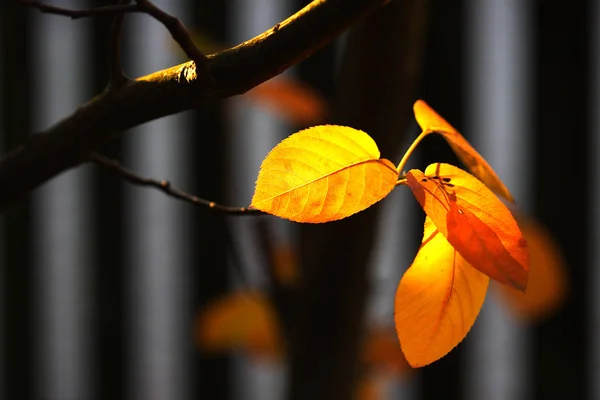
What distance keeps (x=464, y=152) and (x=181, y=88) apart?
0.43 feet

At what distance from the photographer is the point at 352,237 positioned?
594 mm

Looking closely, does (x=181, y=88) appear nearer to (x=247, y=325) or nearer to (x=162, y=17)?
(x=162, y=17)

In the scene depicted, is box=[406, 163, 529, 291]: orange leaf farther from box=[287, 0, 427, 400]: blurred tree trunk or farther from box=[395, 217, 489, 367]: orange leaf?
box=[287, 0, 427, 400]: blurred tree trunk

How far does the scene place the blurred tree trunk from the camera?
1.75ft

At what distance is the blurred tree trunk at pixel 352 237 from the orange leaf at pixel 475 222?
27 cm

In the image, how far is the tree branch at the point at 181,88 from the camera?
280 millimetres

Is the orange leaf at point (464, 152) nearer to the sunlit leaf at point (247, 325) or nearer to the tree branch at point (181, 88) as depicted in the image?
the tree branch at point (181, 88)

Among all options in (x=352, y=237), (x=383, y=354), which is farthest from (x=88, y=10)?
(x=383, y=354)

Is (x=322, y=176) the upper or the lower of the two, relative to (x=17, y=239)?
lower

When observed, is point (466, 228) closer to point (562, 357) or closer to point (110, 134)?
point (110, 134)

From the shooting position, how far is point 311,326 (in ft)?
2.05

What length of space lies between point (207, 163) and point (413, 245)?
1.69 feet

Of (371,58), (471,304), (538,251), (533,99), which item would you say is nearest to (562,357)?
(533,99)

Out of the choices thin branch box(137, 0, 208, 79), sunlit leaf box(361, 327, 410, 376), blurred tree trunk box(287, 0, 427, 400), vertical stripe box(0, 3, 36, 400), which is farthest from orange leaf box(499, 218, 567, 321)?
vertical stripe box(0, 3, 36, 400)
